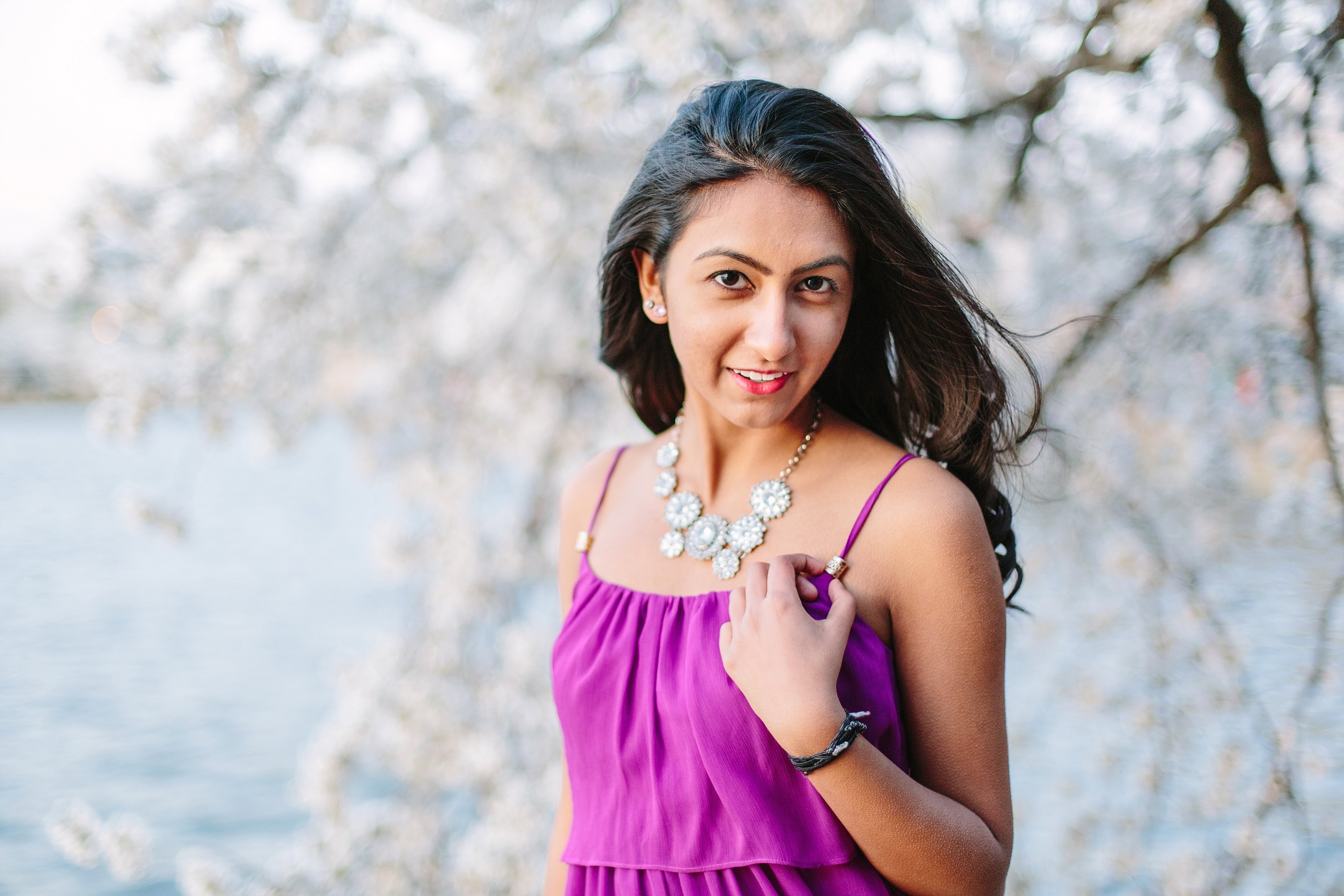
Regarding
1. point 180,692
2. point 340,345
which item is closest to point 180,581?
point 180,692

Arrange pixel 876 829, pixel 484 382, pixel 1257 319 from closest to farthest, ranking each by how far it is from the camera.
Result: pixel 876 829 → pixel 1257 319 → pixel 484 382

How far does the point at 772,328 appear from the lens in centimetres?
124

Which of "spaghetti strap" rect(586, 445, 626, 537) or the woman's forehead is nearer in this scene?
the woman's forehead

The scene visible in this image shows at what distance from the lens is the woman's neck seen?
149cm

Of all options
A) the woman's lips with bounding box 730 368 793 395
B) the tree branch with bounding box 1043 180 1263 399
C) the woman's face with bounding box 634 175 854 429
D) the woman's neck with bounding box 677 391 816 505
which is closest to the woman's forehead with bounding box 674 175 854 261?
the woman's face with bounding box 634 175 854 429

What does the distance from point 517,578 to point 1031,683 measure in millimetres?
3880

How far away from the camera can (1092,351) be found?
3.13 metres

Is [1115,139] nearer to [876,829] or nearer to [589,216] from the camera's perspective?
[589,216]

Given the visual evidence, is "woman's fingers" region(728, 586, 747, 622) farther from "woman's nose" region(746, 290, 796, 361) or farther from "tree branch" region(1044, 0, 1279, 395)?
"tree branch" region(1044, 0, 1279, 395)

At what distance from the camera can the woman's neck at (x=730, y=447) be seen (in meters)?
1.49

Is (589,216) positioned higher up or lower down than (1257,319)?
higher up

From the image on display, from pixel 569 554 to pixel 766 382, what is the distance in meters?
0.58

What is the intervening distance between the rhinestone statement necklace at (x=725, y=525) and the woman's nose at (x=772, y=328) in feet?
0.80

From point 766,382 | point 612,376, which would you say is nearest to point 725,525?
point 766,382
